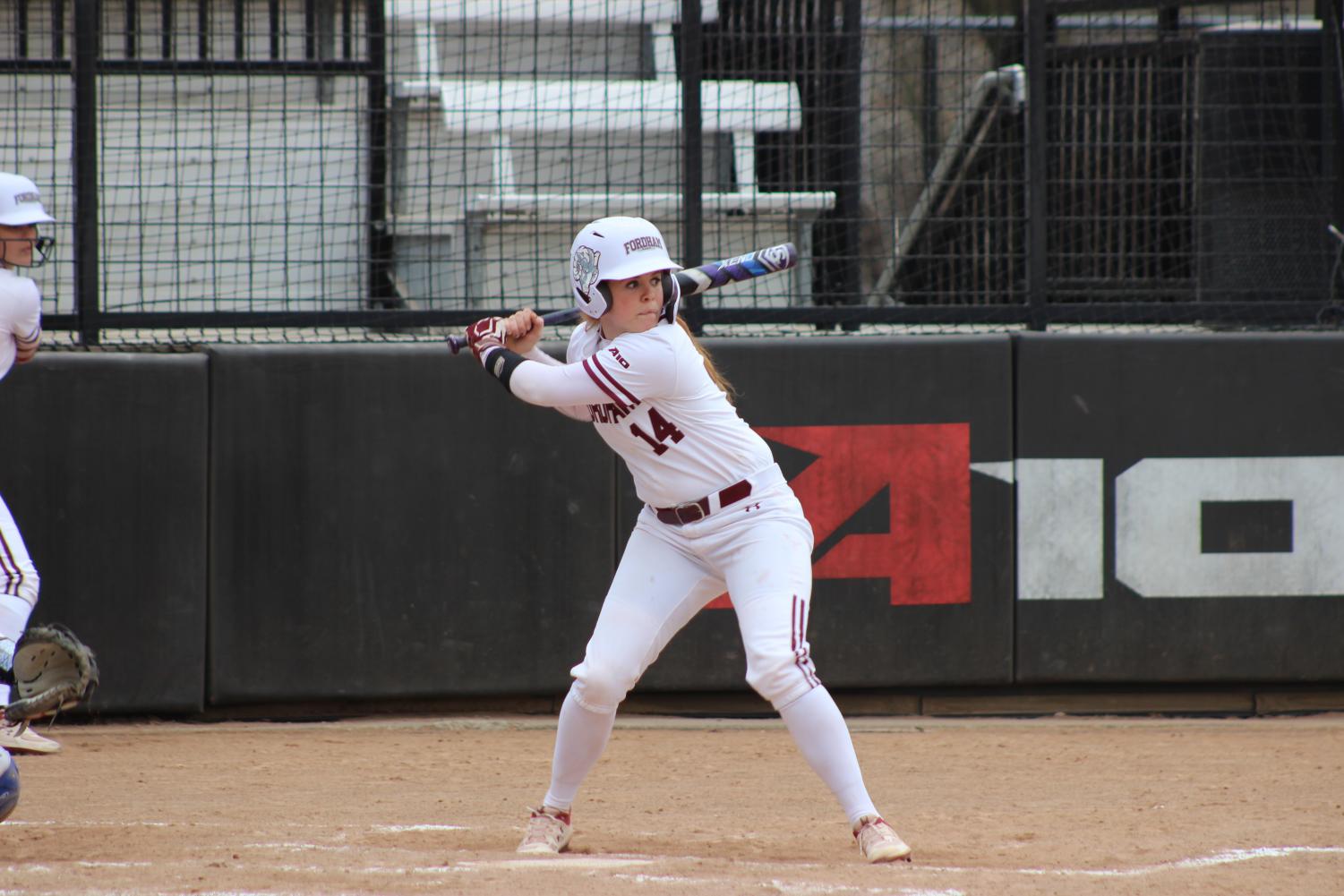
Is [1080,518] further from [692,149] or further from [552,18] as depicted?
[552,18]

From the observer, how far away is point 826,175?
261 inches

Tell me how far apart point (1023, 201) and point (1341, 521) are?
1927 mm

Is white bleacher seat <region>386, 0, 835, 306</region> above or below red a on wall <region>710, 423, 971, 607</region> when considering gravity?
above

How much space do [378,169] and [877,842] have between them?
4165mm

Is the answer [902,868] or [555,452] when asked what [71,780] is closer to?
[555,452]

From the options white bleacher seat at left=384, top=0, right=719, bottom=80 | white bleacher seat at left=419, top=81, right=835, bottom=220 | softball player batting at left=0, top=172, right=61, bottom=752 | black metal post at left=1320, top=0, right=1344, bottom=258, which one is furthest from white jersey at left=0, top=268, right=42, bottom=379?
black metal post at left=1320, top=0, right=1344, bottom=258

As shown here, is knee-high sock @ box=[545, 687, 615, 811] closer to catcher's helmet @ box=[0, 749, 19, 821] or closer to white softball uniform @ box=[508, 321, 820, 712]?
white softball uniform @ box=[508, 321, 820, 712]

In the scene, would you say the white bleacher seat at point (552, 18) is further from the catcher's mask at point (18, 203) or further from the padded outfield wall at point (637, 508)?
the catcher's mask at point (18, 203)

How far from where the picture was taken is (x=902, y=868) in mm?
3549

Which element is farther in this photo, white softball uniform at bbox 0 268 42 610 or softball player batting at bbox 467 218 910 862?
white softball uniform at bbox 0 268 42 610

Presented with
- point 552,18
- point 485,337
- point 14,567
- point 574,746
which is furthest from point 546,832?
point 552,18

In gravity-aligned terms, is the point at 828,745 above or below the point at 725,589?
below

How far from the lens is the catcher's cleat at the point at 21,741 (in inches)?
212

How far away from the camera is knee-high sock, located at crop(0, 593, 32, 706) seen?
5000 millimetres
